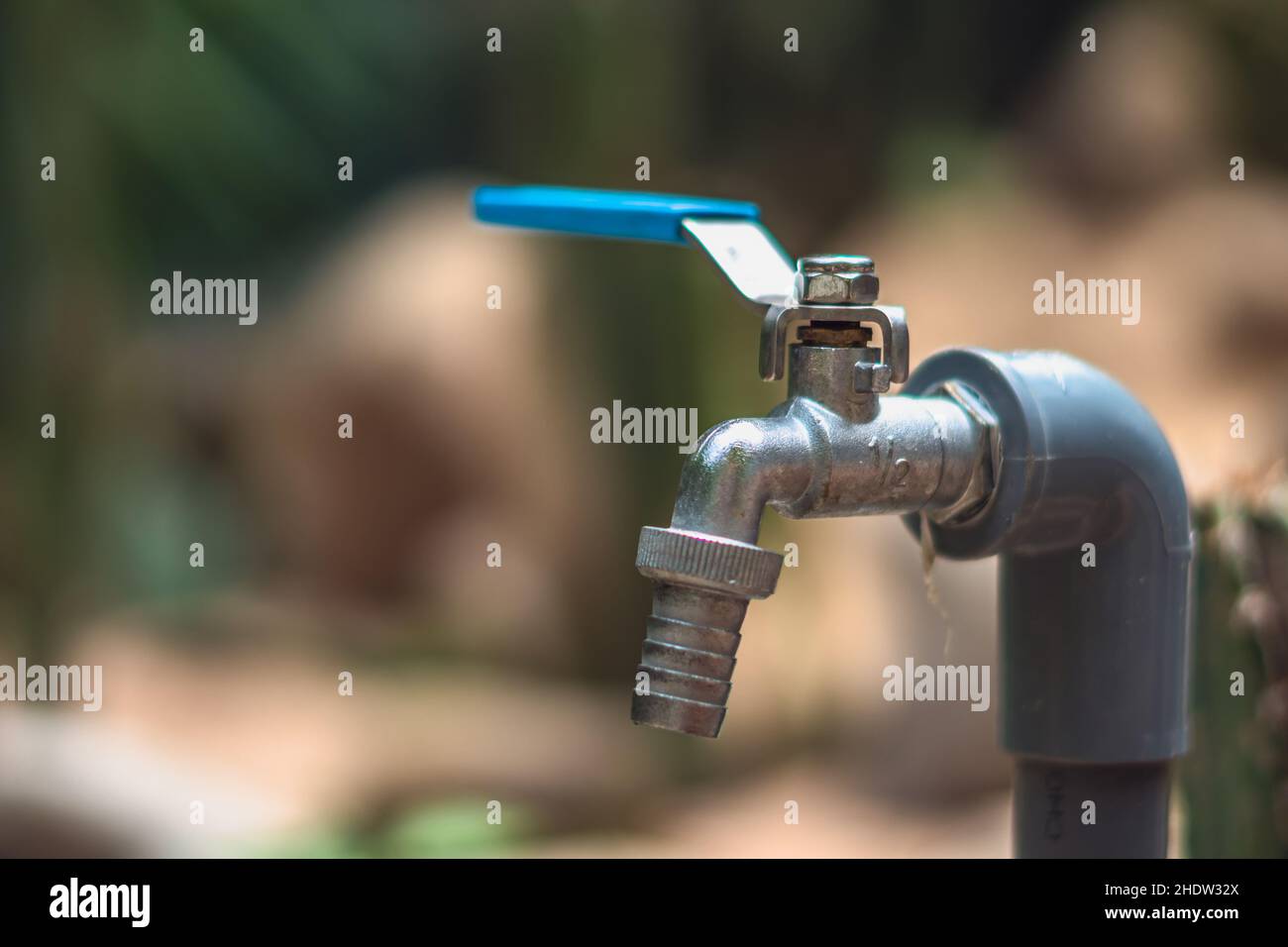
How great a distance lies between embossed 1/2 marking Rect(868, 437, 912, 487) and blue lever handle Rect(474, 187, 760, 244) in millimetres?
190

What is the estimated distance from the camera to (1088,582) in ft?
2.83

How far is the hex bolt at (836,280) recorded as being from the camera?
78 centimetres

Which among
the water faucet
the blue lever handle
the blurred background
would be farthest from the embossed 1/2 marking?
the blurred background

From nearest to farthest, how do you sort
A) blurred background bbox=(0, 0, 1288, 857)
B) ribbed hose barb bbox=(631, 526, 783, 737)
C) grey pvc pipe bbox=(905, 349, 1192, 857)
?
ribbed hose barb bbox=(631, 526, 783, 737) < grey pvc pipe bbox=(905, 349, 1192, 857) < blurred background bbox=(0, 0, 1288, 857)

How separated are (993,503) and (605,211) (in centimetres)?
29

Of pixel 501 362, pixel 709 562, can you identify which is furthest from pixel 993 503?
pixel 501 362

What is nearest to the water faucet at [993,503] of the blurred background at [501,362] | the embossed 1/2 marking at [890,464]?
the embossed 1/2 marking at [890,464]

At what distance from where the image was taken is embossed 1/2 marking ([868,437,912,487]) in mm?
789

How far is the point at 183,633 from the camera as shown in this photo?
3.04m

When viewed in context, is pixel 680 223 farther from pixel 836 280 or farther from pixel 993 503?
pixel 993 503

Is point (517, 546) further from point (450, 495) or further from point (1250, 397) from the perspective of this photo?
point (1250, 397)

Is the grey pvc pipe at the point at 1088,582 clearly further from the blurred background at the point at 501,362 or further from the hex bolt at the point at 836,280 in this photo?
the blurred background at the point at 501,362

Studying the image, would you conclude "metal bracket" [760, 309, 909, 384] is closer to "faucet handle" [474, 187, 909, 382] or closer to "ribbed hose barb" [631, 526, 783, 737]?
"faucet handle" [474, 187, 909, 382]
